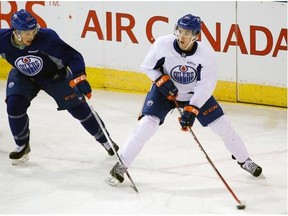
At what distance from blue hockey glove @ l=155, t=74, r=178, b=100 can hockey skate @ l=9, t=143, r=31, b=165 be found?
39.9 inches

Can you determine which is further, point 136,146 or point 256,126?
point 256,126

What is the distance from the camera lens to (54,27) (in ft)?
24.7

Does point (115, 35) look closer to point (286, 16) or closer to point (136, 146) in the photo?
point (286, 16)

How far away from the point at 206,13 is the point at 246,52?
374 mm

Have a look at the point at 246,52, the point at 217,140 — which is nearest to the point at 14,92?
the point at 217,140

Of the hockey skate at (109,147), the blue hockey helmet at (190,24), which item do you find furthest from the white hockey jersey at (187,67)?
the hockey skate at (109,147)

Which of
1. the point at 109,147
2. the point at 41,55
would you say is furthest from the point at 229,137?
the point at 41,55

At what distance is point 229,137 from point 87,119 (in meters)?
0.85

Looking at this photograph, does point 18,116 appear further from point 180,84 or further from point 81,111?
point 180,84

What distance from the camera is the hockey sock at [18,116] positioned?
5723 millimetres

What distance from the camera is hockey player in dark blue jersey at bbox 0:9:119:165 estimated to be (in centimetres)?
558

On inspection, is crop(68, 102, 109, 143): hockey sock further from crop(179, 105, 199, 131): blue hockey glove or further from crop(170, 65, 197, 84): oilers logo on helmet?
crop(179, 105, 199, 131): blue hockey glove

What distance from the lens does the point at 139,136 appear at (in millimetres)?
5418

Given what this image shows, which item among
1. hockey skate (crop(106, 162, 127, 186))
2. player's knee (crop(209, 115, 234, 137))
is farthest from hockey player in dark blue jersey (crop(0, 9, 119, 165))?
player's knee (crop(209, 115, 234, 137))
